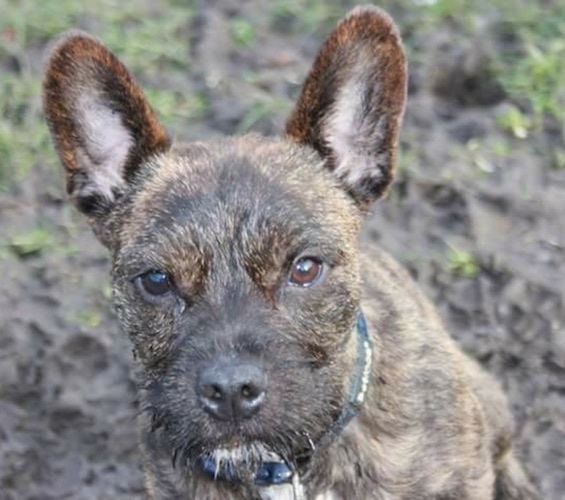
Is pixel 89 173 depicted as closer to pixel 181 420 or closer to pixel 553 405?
pixel 181 420

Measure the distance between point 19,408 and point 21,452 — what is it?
0.70 ft

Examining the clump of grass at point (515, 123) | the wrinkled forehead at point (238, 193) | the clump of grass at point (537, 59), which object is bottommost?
the clump of grass at point (515, 123)

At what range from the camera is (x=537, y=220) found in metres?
7.12

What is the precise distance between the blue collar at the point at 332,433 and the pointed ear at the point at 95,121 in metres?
0.94

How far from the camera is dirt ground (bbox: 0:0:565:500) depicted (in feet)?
21.6

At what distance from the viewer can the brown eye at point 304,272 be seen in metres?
4.73

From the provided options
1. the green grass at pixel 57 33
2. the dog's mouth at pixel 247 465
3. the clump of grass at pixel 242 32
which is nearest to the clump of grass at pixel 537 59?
the clump of grass at pixel 242 32

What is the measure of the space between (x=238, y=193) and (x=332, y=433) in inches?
34.5

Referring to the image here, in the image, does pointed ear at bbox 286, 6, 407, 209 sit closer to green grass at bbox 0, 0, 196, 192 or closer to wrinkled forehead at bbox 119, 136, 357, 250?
wrinkled forehead at bbox 119, 136, 357, 250

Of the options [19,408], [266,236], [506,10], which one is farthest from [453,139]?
[266,236]

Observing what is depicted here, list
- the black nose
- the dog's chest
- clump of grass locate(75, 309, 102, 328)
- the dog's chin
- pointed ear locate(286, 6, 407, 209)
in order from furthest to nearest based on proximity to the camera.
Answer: clump of grass locate(75, 309, 102, 328)
the dog's chest
pointed ear locate(286, 6, 407, 209)
the dog's chin
the black nose

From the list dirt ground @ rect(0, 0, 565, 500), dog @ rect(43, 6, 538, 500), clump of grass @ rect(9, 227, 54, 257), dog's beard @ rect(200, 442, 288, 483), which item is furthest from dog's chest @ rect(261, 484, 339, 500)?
clump of grass @ rect(9, 227, 54, 257)

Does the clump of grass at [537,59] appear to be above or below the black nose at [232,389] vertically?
below

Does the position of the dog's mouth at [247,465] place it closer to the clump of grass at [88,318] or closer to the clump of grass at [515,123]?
the clump of grass at [88,318]
